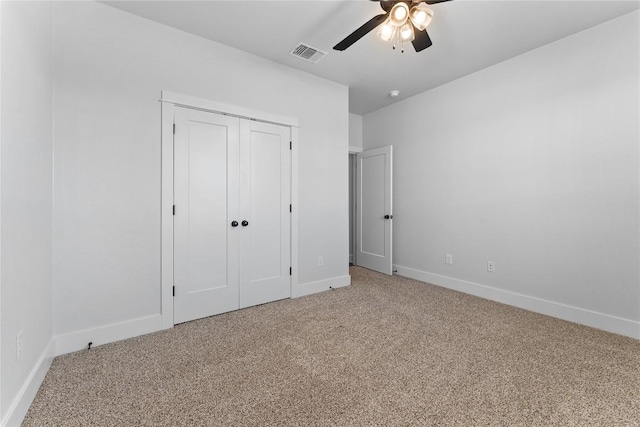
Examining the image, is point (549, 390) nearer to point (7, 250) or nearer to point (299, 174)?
point (299, 174)

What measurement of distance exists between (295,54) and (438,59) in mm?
1571

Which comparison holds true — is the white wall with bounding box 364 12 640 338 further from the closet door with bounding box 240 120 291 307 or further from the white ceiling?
the closet door with bounding box 240 120 291 307

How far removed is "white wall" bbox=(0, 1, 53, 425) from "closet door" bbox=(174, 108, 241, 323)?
33.6 inches

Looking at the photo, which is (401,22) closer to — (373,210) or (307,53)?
(307,53)

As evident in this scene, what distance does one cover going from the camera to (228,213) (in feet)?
9.22

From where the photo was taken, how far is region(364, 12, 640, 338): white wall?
93.4 inches

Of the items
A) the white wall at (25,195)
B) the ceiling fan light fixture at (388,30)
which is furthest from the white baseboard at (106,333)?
the ceiling fan light fixture at (388,30)

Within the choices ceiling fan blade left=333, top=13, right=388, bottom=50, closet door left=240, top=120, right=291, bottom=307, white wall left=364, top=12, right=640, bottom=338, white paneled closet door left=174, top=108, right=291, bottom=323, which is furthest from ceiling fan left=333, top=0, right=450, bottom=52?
white wall left=364, top=12, right=640, bottom=338

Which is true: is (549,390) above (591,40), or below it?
below

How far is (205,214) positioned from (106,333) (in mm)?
1209

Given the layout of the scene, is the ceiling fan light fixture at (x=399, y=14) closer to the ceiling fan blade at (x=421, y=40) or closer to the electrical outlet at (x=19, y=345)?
the ceiling fan blade at (x=421, y=40)

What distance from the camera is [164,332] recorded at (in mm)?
2371

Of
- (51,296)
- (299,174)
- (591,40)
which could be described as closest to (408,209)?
(299,174)

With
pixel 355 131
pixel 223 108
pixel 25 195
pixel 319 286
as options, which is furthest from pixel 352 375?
pixel 355 131
